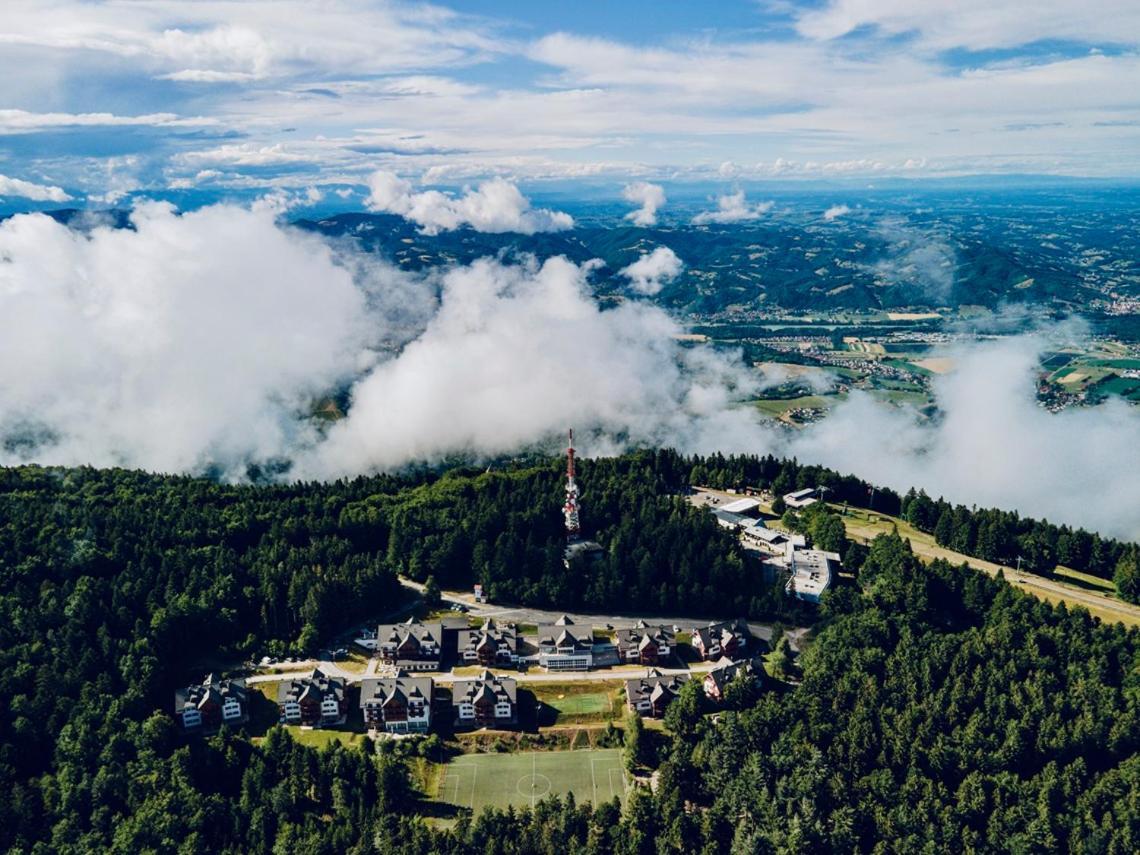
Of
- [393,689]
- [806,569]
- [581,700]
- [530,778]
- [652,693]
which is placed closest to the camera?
[530,778]

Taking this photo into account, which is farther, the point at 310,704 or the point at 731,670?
the point at 731,670

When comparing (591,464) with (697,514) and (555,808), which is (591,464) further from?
(555,808)

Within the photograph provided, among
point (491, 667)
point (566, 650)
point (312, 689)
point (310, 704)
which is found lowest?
point (491, 667)

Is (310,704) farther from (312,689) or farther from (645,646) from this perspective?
(645,646)

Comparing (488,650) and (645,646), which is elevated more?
Result: (645,646)

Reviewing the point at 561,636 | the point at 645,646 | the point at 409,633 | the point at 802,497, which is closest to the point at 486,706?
the point at 561,636

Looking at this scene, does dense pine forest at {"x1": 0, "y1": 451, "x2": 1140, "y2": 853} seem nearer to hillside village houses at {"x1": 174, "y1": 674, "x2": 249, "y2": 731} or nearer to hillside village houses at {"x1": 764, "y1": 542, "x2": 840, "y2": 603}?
hillside village houses at {"x1": 174, "y1": 674, "x2": 249, "y2": 731}

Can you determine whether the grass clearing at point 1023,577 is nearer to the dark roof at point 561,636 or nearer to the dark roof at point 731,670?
the dark roof at point 731,670
